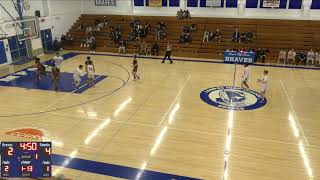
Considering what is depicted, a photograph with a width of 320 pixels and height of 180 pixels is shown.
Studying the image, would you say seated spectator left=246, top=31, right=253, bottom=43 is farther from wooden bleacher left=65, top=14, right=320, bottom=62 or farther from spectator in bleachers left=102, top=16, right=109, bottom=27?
spectator in bleachers left=102, top=16, right=109, bottom=27

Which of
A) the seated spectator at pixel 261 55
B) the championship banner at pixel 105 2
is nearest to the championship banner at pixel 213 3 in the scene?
the seated spectator at pixel 261 55

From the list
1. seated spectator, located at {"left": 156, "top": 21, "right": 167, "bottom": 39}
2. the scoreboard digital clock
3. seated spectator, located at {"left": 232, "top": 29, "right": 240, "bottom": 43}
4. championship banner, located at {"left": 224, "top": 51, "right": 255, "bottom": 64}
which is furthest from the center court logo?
seated spectator, located at {"left": 156, "top": 21, "right": 167, "bottom": 39}

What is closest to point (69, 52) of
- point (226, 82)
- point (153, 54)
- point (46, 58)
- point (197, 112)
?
point (46, 58)

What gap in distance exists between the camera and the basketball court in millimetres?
8266

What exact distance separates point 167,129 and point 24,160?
557 centimetres

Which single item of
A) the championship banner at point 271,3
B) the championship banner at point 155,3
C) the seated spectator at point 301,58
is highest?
the championship banner at point 155,3

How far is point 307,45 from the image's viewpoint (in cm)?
2245

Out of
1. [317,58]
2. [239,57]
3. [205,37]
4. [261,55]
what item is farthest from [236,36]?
[317,58]

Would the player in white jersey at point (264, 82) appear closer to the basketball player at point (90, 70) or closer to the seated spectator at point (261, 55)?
the basketball player at point (90, 70)

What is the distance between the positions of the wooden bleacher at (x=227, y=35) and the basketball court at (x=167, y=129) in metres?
6.32

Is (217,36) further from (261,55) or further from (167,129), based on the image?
(167,129)

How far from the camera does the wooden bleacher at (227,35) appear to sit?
22.9 meters

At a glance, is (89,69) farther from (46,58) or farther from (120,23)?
(120,23)

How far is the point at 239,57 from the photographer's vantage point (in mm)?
21094
